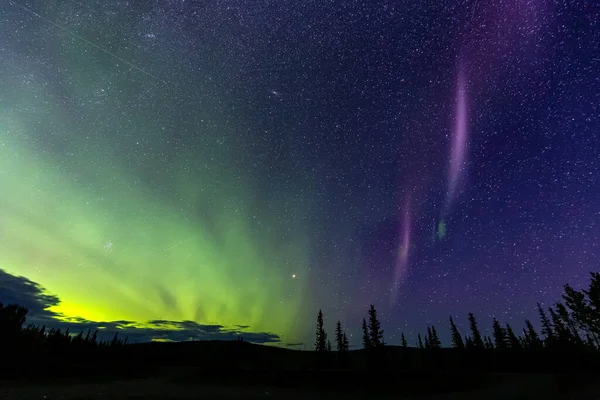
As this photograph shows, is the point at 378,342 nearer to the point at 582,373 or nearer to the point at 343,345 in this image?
the point at 343,345

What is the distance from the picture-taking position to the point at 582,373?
36.0 meters

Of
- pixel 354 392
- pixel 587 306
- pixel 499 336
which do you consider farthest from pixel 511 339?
pixel 354 392

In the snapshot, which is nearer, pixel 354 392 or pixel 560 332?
pixel 354 392

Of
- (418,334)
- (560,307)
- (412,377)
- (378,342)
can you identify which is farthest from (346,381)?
(418,334)

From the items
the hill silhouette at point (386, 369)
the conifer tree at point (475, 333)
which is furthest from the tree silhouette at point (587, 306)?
the conifer tree at point (475, 333)

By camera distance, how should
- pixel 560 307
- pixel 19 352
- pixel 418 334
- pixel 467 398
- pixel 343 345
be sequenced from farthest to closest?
pixel 418 334, pixel 343 345, pixel 560 307, pixel 19 352, pixel 467 398

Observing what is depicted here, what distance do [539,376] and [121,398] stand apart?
51858 millimetres

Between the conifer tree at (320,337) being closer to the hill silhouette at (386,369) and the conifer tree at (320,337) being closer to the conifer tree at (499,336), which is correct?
the hill silhouette at (386,369)

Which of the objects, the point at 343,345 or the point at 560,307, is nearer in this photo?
the point at 560,307

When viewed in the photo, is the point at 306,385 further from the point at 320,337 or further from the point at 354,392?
the point at 320,337

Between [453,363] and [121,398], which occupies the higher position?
[453,363]

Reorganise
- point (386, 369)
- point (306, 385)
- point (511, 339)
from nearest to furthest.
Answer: point (306, 385), point (386, 369), point (511, 339)

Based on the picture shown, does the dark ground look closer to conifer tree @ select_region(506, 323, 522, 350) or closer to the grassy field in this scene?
the grassy field

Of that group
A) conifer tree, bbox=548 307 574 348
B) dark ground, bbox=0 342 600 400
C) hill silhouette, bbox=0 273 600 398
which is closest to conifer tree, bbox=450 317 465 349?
hill silhouette, bbox=0 273 600 398
